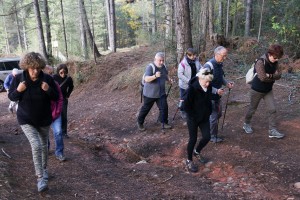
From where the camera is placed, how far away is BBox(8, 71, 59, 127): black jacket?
4.28 meters

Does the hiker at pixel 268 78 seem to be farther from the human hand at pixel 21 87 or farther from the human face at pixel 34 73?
the human hand at pixel 21 87

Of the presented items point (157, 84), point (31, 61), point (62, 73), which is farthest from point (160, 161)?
point (31, 61)

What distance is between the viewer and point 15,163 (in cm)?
570

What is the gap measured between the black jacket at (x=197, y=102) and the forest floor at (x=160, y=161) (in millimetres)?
1138

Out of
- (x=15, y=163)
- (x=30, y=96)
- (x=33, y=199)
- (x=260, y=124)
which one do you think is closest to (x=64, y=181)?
(x=33, y=199)

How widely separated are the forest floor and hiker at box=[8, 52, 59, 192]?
660 mm

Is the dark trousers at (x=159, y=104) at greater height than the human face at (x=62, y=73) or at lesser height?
lesser

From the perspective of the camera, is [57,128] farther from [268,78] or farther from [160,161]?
[268,78]

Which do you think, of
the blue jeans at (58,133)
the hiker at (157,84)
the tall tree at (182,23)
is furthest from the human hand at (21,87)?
the tall tree at (182,23)

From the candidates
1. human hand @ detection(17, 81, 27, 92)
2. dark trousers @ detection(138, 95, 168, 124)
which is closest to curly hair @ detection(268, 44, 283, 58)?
dark trousers @ detection(138, 95, 168, 124)

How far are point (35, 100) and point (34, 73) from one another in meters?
0.39

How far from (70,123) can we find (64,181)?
5.70m

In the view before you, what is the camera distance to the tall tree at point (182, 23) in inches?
389

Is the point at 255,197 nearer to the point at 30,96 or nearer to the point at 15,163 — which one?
the point at 30,96
